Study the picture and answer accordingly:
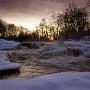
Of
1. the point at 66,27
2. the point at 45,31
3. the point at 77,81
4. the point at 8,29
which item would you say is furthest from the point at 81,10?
the point at 77,81

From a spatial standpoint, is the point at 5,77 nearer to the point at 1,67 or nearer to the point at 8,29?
the point at 1,67

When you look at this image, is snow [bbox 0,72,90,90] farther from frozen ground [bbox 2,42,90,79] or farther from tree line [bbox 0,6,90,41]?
tree line [bbox 0,6,90,41]

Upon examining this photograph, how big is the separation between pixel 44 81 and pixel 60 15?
1764 inches

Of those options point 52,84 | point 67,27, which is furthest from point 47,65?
point 67,27

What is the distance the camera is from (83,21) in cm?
4350

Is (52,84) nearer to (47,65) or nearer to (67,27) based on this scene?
(47,65)

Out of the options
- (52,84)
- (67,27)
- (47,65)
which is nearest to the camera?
(52,84)

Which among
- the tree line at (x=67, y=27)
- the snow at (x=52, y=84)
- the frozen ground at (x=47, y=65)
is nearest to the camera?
the snow at (x=52, y=84)

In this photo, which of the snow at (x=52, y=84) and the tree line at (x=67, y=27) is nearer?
the snow at (x=52, y=84)

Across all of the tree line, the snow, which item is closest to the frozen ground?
the snow

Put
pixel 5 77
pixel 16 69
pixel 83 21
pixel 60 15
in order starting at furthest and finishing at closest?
pixel 60 15
pixel 83 21
pixel 16 69
pixel 5 77

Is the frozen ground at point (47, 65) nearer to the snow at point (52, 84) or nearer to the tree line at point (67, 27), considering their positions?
the snow at point (52, 84)

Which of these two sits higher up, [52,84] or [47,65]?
[52,84]

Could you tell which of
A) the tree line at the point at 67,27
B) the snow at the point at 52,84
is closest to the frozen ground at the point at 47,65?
the snow at the point at 52,84
